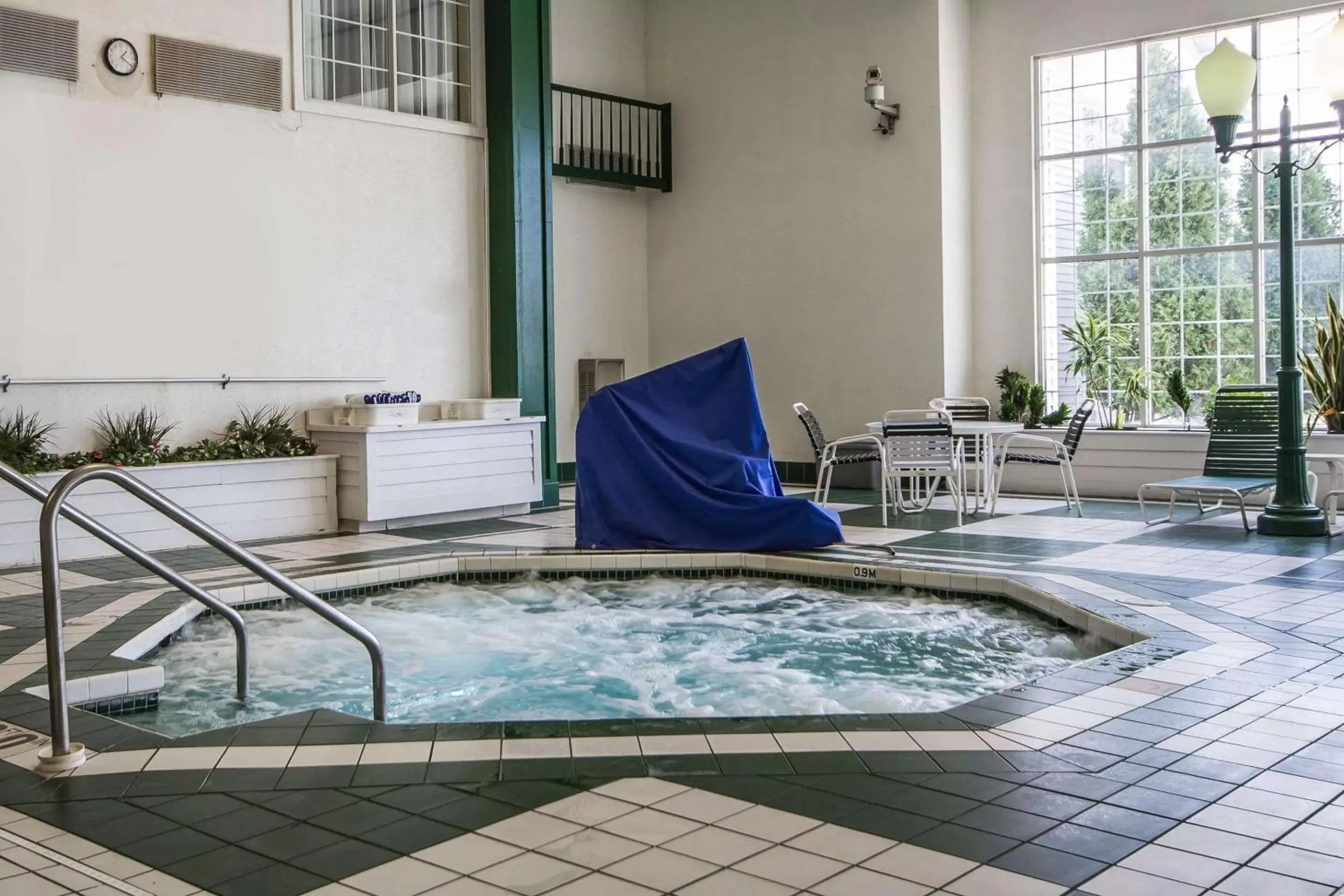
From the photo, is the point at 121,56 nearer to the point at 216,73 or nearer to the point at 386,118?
the point at 216,73

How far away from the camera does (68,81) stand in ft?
25.8

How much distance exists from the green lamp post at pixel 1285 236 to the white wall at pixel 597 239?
625 centimetres

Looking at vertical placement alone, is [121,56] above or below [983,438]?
above

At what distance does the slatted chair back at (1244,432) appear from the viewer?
27.8 ft

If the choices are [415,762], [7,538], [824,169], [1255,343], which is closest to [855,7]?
[824,169]

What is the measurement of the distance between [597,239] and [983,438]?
4.70 metres

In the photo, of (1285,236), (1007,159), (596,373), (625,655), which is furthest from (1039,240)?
(625,655)

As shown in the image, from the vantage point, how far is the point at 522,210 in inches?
401

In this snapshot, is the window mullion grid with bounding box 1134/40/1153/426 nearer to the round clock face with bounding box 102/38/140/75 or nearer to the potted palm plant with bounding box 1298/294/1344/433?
the potted palm plant with bounding box 1298/294/1344/433

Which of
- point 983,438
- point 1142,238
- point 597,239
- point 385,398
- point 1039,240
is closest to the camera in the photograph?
point 385,398

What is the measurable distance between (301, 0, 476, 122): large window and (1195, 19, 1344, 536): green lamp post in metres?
5.80

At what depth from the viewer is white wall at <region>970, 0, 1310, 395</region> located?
10.8 meters

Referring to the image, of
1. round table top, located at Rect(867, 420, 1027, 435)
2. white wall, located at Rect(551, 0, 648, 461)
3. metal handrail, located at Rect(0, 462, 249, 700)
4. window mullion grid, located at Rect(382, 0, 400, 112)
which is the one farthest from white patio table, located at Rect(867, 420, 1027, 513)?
metal handrail, located at Rect(0, 462, 249, 700)

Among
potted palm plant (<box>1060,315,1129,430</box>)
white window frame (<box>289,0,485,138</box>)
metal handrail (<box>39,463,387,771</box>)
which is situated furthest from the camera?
potted palm plant (<box>1060,315,1129,430</box>)
